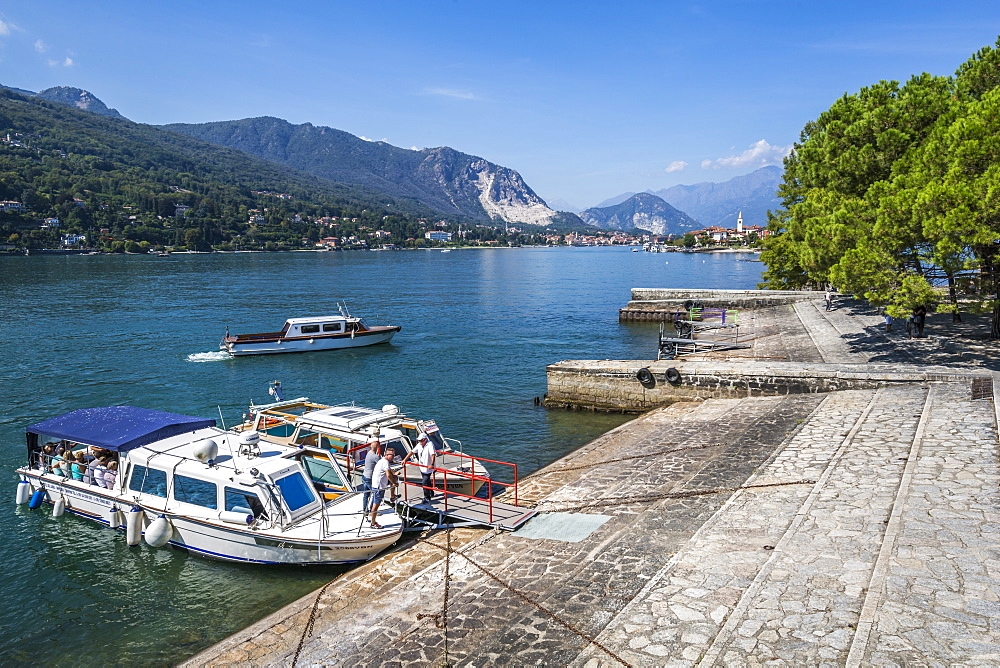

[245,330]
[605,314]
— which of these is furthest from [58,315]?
[605,314]

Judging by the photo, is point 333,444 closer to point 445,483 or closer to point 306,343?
point 445,483

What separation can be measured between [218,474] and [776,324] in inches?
1414

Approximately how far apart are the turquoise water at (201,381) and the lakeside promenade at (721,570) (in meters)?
2.73

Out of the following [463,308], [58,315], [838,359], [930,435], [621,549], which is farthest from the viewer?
[463,308]

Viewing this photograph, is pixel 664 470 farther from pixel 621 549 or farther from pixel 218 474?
pixel 218 474

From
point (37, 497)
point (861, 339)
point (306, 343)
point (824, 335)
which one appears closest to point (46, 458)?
point (37, 497)

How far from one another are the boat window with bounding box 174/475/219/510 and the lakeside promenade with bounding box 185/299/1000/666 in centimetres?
356

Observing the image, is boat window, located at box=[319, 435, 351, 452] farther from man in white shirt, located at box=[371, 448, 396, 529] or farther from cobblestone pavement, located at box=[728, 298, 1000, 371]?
cobblestone pavement, located at box=[728, 298, 1000, 371]

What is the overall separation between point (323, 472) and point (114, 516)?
477 centimetres

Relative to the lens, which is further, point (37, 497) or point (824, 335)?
point (824, 335)

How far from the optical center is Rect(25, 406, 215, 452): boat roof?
1491cm

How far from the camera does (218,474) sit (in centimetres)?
1317

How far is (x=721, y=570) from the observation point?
9.83m

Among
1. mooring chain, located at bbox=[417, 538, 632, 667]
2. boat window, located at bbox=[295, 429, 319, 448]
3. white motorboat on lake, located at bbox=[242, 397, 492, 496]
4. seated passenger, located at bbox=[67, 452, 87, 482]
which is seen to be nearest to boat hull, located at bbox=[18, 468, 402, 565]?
mooring chain, located at bbox=[417, 538, 632, 667]
